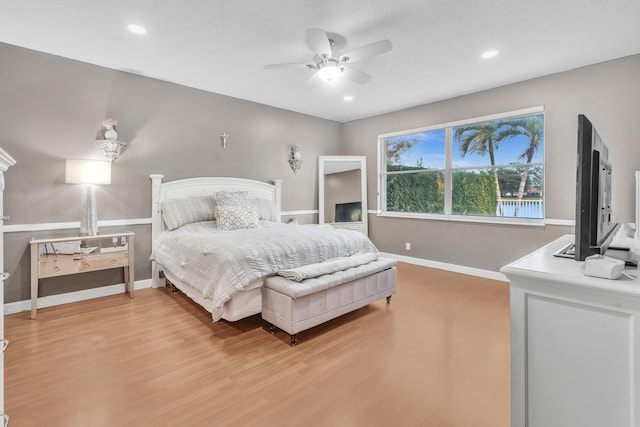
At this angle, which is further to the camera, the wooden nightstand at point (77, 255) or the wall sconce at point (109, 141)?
the wall sconce at point (109, 141)

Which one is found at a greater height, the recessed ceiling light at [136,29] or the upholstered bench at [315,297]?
the recessed ceiling light at [136,29]

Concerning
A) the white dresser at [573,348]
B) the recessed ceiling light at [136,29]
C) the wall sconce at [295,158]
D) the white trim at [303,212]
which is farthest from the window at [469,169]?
the recessed ceiling light at [136,29]

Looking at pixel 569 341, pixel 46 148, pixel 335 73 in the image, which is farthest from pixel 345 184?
pixel 569 341

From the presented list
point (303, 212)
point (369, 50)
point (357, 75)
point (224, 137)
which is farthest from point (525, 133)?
point (224, 137)

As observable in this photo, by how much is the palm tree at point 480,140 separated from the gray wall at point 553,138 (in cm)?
19

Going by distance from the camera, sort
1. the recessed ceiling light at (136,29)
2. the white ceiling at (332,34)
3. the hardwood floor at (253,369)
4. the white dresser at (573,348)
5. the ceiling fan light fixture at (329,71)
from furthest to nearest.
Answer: the ceiling fan light fixture at (329,71)
the recessed ceiling light at (136,29)
the white ceiling at (332,34)
the hardwood floor at (253,369)
the white dresser at (573,348)

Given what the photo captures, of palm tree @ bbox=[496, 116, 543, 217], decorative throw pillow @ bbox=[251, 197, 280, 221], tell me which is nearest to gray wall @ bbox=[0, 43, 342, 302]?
decorative throw pillow @ bbox=[251, 197, 280, 221]

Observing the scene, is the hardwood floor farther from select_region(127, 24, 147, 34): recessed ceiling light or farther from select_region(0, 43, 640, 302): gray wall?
select_region(127, 24, 147, 34): recessed ceiling light

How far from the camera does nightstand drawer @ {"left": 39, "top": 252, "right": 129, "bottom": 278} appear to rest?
3020mm

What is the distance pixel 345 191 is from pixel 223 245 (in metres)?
3.51

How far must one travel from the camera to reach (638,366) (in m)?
0.81

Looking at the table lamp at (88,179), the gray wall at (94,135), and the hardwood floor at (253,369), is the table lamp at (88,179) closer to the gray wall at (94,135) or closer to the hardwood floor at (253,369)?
the gray wall at (94,135)

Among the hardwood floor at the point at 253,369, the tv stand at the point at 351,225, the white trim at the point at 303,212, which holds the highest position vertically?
the white trim at the point at 303,212

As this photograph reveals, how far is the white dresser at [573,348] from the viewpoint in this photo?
832 millimetres
